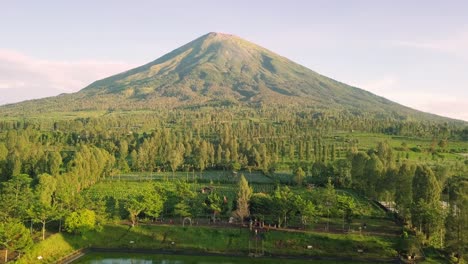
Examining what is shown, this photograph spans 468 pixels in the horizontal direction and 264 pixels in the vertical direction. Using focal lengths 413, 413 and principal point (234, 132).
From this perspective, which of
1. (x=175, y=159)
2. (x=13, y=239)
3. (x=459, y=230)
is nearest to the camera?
(x=13, y=239)

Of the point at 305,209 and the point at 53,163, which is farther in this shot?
the point at 53,163

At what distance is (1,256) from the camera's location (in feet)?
152

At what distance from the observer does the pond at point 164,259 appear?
49375 mm

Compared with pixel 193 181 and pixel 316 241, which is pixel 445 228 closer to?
pixel 316 241

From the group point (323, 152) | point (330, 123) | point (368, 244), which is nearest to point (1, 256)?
point (368, 244)

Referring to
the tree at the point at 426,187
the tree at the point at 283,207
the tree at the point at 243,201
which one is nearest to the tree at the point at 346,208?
the tree at the point at 283,207

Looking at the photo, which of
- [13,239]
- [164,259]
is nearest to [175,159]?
[164,259]

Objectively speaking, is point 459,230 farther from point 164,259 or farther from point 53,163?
point 53,163

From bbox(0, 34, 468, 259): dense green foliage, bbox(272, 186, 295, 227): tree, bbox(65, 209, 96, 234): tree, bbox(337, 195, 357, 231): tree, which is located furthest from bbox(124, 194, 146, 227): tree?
bbox(337, 195, 357, 231): tree

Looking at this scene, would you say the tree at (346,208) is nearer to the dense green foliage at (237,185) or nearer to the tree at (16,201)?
the dense green foliage at (237,185)

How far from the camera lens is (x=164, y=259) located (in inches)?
1983

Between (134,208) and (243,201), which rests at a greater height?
(243,201)

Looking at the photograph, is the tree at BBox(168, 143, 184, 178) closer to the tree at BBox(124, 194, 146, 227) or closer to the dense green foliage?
the dense green foliage

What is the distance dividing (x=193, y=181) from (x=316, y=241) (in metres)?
40.7
